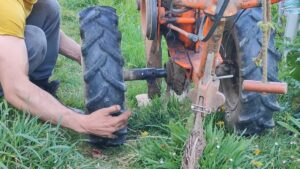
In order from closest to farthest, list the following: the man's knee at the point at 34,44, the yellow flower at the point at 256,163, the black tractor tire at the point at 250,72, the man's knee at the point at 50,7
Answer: the yellow flower at the point at 256,163 → the black tractor tire at the point at 250,72 → the man's knee at the point at 34,44 → the man's knee at the point at 50,7

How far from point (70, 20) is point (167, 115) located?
2929 mm

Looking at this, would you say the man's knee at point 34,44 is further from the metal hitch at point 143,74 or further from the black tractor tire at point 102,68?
the metal hitch at point 143,74

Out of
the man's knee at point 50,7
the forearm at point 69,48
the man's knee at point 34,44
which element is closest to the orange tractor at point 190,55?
the man's knee at point 34,44

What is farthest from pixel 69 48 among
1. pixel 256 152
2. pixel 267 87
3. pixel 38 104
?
pixel 267 87

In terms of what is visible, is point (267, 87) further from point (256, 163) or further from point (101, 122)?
point (101, 122)

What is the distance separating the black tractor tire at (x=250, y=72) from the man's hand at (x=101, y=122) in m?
0.71

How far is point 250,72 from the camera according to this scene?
326cm

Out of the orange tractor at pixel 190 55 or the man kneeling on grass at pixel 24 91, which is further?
the orange tractor at pixel 190 55

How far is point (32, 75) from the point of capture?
3949mm

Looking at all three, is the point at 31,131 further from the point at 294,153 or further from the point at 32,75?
the point at 294,153

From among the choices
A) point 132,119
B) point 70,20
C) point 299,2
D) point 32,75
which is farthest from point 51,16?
point 70,20

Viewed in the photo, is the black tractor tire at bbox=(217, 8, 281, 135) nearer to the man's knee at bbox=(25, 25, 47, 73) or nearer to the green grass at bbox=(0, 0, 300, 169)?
the green grass at bbox=(0, 0, 300, 169)

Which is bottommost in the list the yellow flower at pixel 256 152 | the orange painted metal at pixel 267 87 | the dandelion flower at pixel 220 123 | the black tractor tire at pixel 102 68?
the yellow flower at pixel 256 152

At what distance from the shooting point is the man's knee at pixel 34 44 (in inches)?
137
